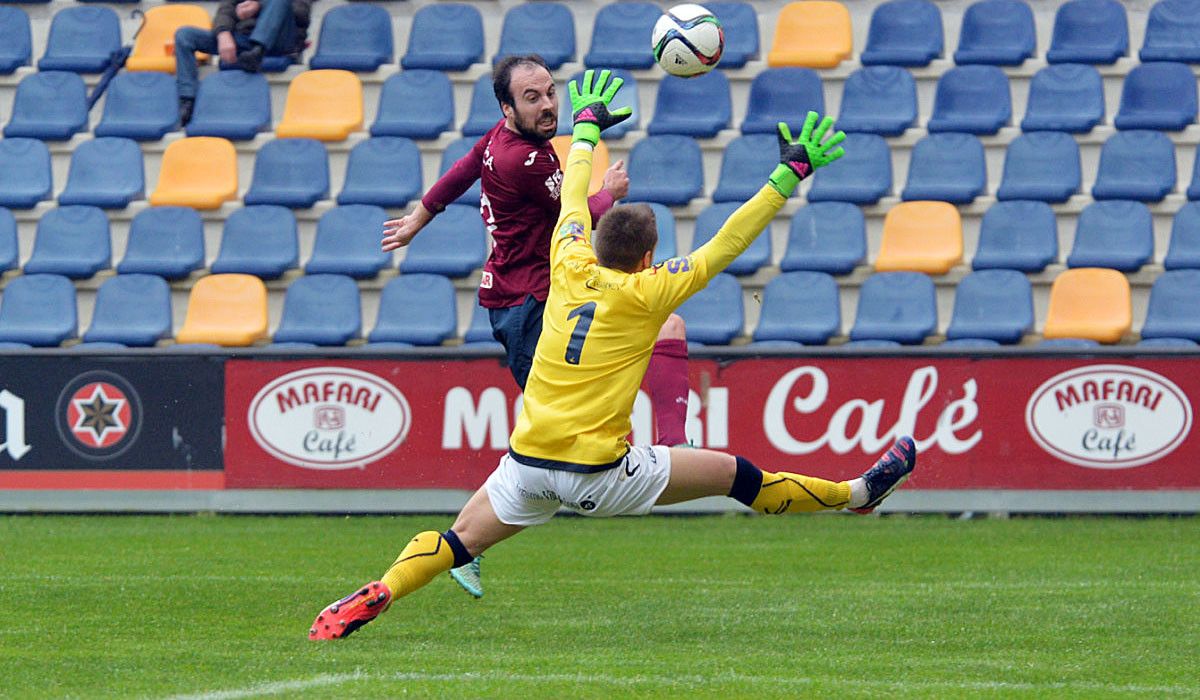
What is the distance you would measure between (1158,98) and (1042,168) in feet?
4.06

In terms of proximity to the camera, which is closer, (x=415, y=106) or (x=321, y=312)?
(x=321, y=312)

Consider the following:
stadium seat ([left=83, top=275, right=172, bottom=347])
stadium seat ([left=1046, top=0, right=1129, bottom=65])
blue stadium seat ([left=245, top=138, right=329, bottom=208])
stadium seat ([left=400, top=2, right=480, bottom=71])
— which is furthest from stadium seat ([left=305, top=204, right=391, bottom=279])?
stadium seat ([left=1046, top=0, right=1129, bottom=65])

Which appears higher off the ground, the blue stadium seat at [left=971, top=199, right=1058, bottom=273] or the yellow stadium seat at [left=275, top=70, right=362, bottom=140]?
the yellow stadium seat at [left=275, top=70, right=362, bottom=140]

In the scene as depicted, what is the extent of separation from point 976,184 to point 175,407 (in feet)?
21.2

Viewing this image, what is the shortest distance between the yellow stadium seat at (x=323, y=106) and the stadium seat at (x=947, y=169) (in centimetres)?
473

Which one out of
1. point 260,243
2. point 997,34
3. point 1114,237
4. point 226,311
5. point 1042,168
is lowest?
point 226,311

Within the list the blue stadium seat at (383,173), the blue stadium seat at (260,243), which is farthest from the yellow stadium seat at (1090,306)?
the blue stadium seat at (260,243)

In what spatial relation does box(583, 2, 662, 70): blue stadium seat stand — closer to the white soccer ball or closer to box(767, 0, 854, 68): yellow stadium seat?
box(767, 0, 854, 68): yellow stadium seat

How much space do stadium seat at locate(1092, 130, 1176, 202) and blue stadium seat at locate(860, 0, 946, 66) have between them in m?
1.78

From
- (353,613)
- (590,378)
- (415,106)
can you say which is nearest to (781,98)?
(415,106)

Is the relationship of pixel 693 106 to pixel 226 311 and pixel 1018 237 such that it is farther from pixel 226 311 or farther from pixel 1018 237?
pixel 226 311

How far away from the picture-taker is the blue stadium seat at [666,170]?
14047mm

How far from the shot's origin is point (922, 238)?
45.0 feet

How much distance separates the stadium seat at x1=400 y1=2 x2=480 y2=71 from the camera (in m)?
15.3
